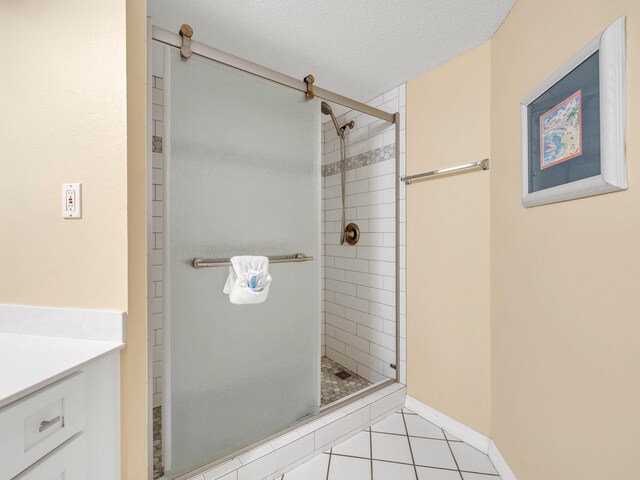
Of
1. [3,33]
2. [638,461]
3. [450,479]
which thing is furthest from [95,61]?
[450,479]

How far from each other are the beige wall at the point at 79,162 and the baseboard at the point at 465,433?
1446 millimetres

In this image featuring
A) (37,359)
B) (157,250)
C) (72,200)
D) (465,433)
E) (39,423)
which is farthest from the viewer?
(157,250)

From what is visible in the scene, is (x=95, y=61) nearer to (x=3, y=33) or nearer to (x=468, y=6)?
(x=3, y=33)

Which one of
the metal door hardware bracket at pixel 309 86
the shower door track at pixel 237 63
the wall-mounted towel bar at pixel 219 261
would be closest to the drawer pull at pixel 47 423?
the wall-mounted towel bar at pixel 219 261

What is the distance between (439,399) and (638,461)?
1.07 m

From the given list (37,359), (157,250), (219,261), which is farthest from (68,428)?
(157,250)

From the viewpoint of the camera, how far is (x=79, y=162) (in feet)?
3.09

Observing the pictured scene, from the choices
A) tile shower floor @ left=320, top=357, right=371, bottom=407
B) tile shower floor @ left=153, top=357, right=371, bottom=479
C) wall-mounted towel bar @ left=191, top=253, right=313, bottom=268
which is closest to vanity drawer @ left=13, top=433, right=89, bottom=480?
wall-mounted towel bar @ left=191, top=253, right=313, bottom=268

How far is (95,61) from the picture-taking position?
936mm

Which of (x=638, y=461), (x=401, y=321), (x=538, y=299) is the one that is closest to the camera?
(x=638, y=461)

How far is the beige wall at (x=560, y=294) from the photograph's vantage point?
0.70m

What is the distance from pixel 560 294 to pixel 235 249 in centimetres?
120

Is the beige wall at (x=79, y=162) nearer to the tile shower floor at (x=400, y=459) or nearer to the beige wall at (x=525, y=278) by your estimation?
the tile shower floor at (x=400, y=459)

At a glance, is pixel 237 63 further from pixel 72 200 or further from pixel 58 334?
pixel 58 334
